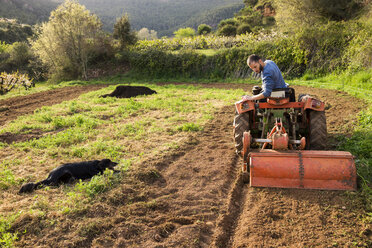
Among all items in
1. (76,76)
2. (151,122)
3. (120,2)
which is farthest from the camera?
(120,2)

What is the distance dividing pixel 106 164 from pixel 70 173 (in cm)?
60

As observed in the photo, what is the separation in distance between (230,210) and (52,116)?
7.12 m

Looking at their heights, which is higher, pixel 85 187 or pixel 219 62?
pixel 219 62

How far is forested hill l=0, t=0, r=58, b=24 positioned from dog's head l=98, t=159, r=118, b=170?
72.6 metres

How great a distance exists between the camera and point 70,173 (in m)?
4.14

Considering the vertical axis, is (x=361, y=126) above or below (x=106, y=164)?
Result: above

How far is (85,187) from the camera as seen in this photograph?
3.77 meters

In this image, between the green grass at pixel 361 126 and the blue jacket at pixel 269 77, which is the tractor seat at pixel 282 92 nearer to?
the blue jacket at pixel 269 77

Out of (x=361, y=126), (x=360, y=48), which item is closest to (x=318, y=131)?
(x=361, y=126)

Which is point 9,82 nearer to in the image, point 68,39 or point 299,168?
point 68,39

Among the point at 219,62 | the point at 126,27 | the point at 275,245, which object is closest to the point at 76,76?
the point at 126,27

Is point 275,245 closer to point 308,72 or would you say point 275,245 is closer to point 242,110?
point 242,110

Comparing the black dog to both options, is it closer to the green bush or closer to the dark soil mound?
the dark soil mound

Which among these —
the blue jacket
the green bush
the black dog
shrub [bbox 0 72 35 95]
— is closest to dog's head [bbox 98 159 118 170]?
the black dog
